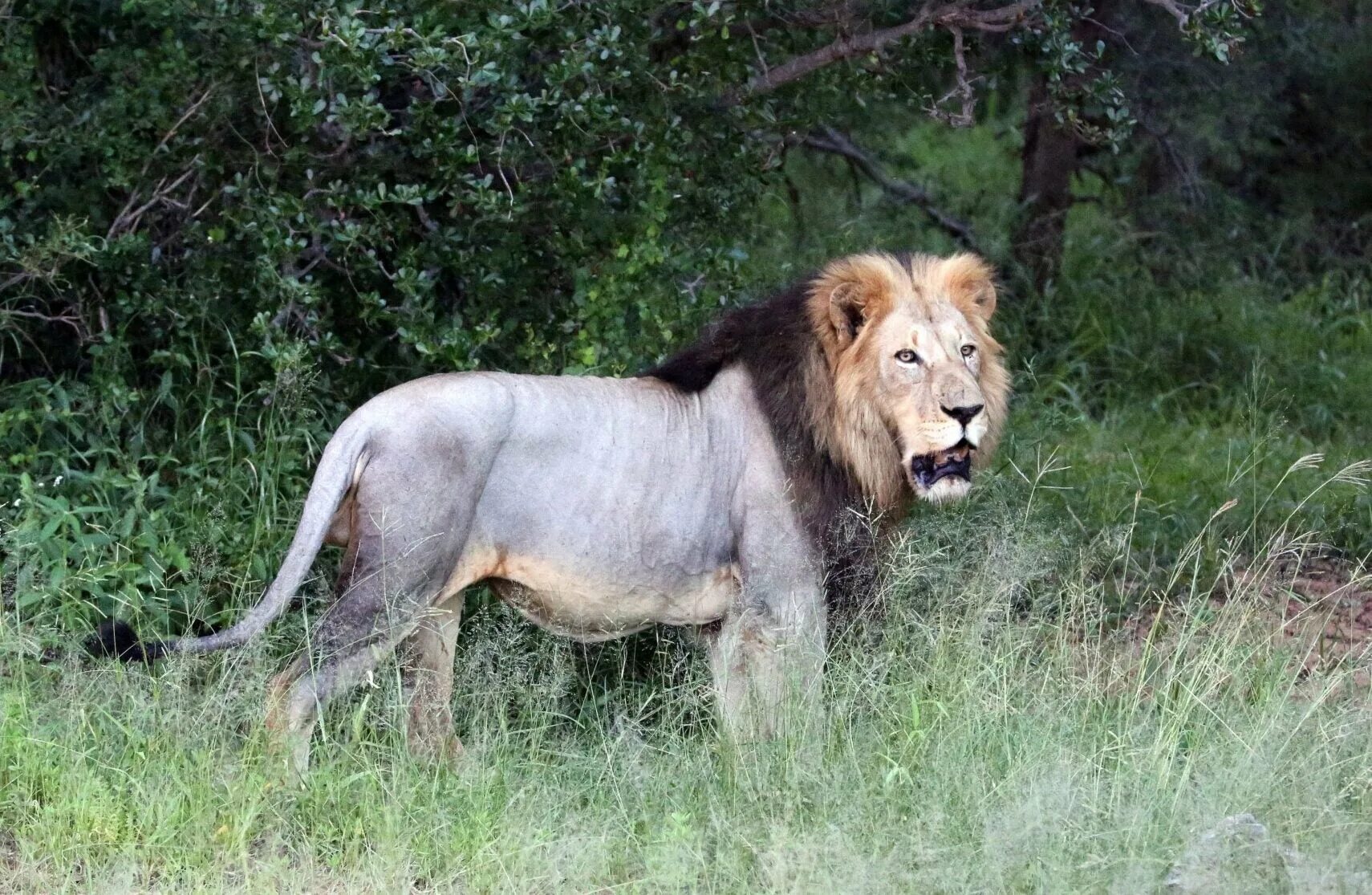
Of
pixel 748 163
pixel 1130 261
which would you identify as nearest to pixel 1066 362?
pixel 1130 261

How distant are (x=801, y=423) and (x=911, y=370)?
321 mm

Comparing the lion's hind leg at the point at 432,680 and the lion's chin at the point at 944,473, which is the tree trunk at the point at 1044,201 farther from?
the lion's hind leg at the point at 432,680

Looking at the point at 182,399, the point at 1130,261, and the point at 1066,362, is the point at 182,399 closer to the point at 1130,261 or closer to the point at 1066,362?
the point at 1066,362

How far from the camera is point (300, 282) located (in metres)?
5.01

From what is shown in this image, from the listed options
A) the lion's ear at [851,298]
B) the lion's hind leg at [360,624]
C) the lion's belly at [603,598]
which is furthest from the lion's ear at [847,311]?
the lion's hind leg at [360,624]

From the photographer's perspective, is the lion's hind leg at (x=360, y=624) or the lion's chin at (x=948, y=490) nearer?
the lion's hind leg at (x=360, y=624)

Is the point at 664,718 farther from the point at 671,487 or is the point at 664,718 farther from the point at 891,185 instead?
the point at 891,185

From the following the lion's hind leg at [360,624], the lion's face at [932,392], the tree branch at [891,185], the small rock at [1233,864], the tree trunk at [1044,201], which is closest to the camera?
the small rock at [1233,864]

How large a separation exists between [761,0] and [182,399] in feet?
7.12

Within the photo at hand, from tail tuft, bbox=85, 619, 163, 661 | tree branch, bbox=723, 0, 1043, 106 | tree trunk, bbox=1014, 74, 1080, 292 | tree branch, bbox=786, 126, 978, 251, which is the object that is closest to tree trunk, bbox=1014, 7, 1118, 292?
tree trunk, bbox=1014, 74, 1080, 292

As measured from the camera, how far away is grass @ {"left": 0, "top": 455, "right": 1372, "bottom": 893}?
137 inches

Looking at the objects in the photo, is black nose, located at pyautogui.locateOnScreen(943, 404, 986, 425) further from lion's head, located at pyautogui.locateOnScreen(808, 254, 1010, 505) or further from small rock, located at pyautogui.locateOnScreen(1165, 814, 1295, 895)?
small rock, located at pyautogui.locateOnScreen(1165, 814, 1295, 895)

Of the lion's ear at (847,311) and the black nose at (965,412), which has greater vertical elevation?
the lion's ear at (847,311)

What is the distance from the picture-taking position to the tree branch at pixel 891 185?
802 cm
